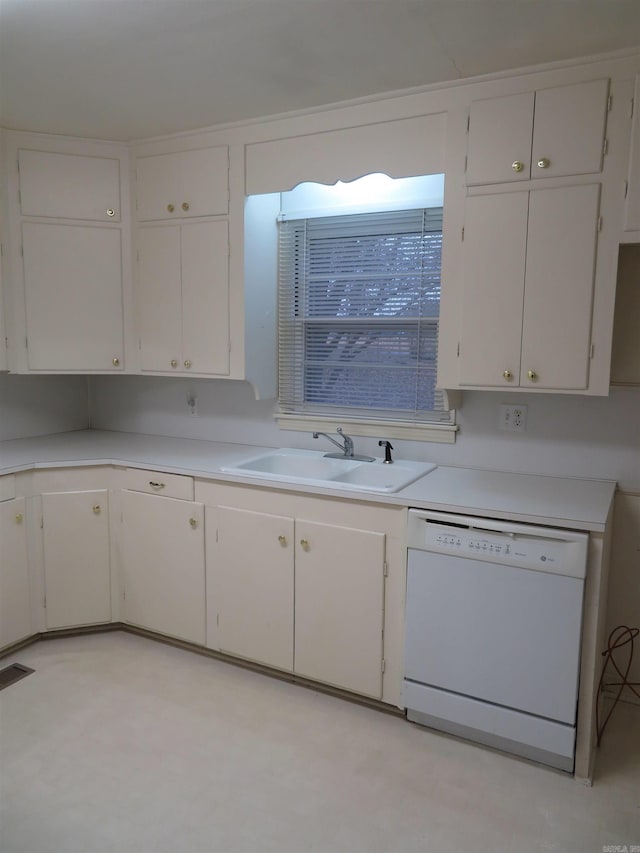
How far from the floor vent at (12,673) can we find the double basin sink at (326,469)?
4.10 ft

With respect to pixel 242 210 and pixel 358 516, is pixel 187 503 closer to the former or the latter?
pixel 358 516

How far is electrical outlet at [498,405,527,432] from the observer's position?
2.58 meters

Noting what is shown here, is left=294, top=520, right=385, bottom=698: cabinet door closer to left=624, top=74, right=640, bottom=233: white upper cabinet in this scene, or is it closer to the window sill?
the window sill

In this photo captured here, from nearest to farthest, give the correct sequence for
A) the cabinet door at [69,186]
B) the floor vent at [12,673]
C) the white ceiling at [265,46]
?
the white ceiling at [265,46] < the floor vent at [12,673] < the cabinet door at [69,186]

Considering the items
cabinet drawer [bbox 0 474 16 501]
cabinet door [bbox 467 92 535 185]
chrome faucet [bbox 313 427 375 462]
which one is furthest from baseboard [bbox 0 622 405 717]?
cabinet door [bbox 467 92 535 185]

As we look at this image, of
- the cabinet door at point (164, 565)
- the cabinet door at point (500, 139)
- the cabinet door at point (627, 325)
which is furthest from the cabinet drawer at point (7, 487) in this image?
the cabinet door at point (627, 325)

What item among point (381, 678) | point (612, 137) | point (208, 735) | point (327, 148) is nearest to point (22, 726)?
point (208, 735)

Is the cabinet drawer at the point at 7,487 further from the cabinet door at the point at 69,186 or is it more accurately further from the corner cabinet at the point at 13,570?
the cabinet door at the point at 69,186

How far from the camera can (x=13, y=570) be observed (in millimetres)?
2768

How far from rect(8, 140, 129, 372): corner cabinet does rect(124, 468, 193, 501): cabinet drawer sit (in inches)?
26.7

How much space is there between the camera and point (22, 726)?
2.27m

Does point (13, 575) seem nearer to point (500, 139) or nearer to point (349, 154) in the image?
point (349, 154)

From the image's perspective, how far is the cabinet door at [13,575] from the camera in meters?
2.72

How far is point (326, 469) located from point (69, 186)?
1902 millimetres
